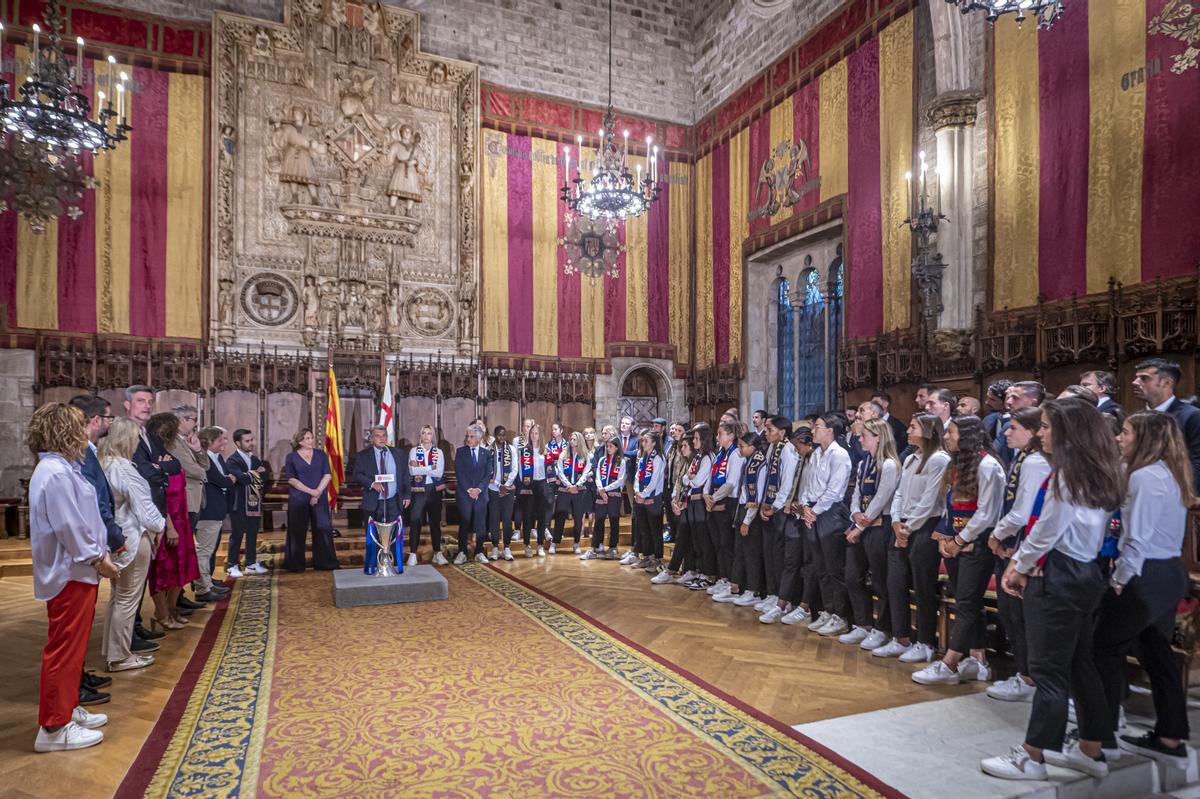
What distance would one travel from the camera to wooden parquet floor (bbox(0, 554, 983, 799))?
10.1 ft

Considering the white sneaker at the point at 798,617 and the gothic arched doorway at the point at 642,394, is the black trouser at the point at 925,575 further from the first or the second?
the gothic arched doorway at the point at 642,394

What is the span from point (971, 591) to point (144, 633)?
5361 mm

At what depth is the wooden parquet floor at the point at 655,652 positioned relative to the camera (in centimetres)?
307

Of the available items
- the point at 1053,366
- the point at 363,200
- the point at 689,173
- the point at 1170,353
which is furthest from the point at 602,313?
the point at 1170,353

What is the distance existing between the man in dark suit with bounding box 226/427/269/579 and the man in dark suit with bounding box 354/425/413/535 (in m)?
1.07

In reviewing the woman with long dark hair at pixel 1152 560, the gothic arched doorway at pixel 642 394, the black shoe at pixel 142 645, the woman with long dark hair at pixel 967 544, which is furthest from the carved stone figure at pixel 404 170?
the woman with long dark hair at pixel 1152 560

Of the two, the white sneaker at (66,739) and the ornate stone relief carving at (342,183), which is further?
the ornate stone relief carving at (342,183)

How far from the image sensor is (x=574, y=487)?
29.0ft

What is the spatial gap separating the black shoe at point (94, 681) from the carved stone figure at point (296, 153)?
8.91 m

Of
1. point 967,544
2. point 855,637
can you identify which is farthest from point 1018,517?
point 855,637

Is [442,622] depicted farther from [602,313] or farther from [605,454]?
[602,313]

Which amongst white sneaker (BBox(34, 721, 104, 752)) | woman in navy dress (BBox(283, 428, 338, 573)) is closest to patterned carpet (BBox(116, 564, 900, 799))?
white sneaker (BBox(34, 721, 104, 752))

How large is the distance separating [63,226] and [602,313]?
8.21 metres

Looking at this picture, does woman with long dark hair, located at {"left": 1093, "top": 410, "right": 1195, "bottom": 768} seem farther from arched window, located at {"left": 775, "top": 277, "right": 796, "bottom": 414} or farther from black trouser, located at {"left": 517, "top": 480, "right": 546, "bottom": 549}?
arched window, located at {"left": 775, "top": 277, "right": 796, "bottom": 414}
